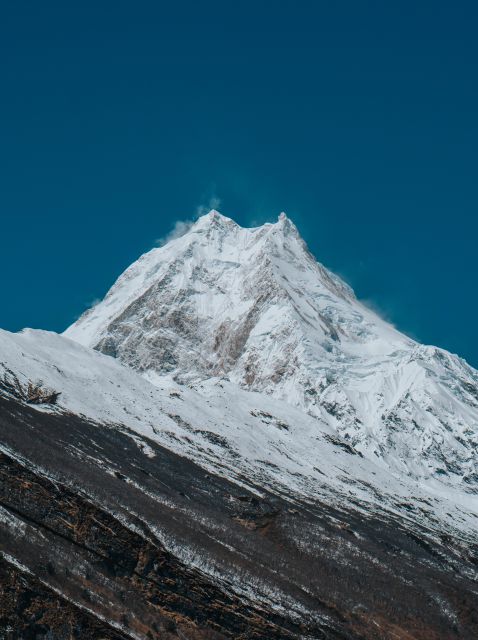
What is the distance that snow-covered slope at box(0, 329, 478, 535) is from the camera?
145375 mm

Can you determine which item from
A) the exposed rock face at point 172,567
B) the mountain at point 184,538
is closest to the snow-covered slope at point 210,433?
the mountain at point 184,538

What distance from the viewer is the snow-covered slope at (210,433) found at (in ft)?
477

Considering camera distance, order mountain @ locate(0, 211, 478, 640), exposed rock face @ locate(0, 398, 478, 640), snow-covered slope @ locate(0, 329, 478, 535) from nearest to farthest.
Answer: exposed rock face @ locate(0, 398, 478, 640) < mountain @ locate(0, 211, 478, 640) < snow-covered slope @ locate(0, 329, 478, 535)

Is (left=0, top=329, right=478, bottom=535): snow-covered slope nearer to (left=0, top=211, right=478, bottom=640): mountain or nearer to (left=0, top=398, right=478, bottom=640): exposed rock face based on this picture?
(left=0, top=211, right=478, bottom=640): mountain

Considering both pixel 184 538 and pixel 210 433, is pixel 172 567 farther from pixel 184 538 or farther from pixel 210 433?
pixel 210 433

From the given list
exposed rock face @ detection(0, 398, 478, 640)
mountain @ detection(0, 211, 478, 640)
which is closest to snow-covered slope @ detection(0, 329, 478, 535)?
mountain @ detection(0, 211, 478, 640)

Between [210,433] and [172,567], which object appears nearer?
[172,567]

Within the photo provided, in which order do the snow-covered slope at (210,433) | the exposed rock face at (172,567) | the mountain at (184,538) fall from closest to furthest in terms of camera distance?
1. the exposed rock face at (172,567)
2. the mountain at (184,538)
3. the snow-covered slope at (210,433)

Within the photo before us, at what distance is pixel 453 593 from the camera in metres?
97.5

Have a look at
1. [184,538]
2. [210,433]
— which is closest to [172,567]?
[184,538]

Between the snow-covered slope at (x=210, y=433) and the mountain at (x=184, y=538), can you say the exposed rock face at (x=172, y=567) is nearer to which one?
the mountain at (x=184, y=538)

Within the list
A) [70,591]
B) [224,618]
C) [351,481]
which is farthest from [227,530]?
[351,481]

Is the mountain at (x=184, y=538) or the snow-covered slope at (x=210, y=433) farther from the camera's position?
the snow-covered slope at (x=210, y=433)

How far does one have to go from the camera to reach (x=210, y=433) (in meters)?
167
